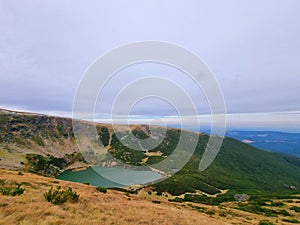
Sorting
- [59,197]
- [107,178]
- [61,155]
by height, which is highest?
[59,197]

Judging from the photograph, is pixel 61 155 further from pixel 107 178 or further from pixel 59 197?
pixel 59 197

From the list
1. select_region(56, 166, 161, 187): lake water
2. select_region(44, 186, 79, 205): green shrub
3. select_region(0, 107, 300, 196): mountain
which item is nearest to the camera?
select_region(44, 186, 79, 205): green shrub

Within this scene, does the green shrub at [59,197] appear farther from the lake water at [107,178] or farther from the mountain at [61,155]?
the mountain at [61,155]

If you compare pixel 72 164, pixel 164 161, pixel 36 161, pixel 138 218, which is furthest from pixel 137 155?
pixel 138 218

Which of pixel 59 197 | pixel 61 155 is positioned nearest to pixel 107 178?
pixel 61 155

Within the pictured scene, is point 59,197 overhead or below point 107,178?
overhead

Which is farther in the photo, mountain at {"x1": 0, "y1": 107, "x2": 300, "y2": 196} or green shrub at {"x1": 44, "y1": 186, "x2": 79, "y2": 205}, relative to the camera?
mountain at {"x1": 0, "y1": 107, "x2": 300, "y2": 196}

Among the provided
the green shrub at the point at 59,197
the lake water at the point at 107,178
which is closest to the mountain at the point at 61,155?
the lake water at the point at 107,178

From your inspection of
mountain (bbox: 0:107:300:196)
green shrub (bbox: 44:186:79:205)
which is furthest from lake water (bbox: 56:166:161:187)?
green shrub (bbox: 44:186:79:205)

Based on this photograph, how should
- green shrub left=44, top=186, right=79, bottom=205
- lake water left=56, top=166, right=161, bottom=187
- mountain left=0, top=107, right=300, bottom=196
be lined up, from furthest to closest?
mountain left=0, top=107, right=300, bottom=196 → lake water left=56, top=166, right=161, bottom=187 → green shrub left=44, top=186, right=79, bottom=205

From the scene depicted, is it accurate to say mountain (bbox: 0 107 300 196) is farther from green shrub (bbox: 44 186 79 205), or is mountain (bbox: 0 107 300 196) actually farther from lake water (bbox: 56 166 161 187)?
green shrub (bbox: 44 186 79 205)

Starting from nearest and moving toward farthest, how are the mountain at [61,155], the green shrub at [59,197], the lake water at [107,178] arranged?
the green shrub at [59,197] < the lake water at [107,178] < the mountain at [61,155]

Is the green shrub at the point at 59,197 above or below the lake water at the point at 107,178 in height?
above
